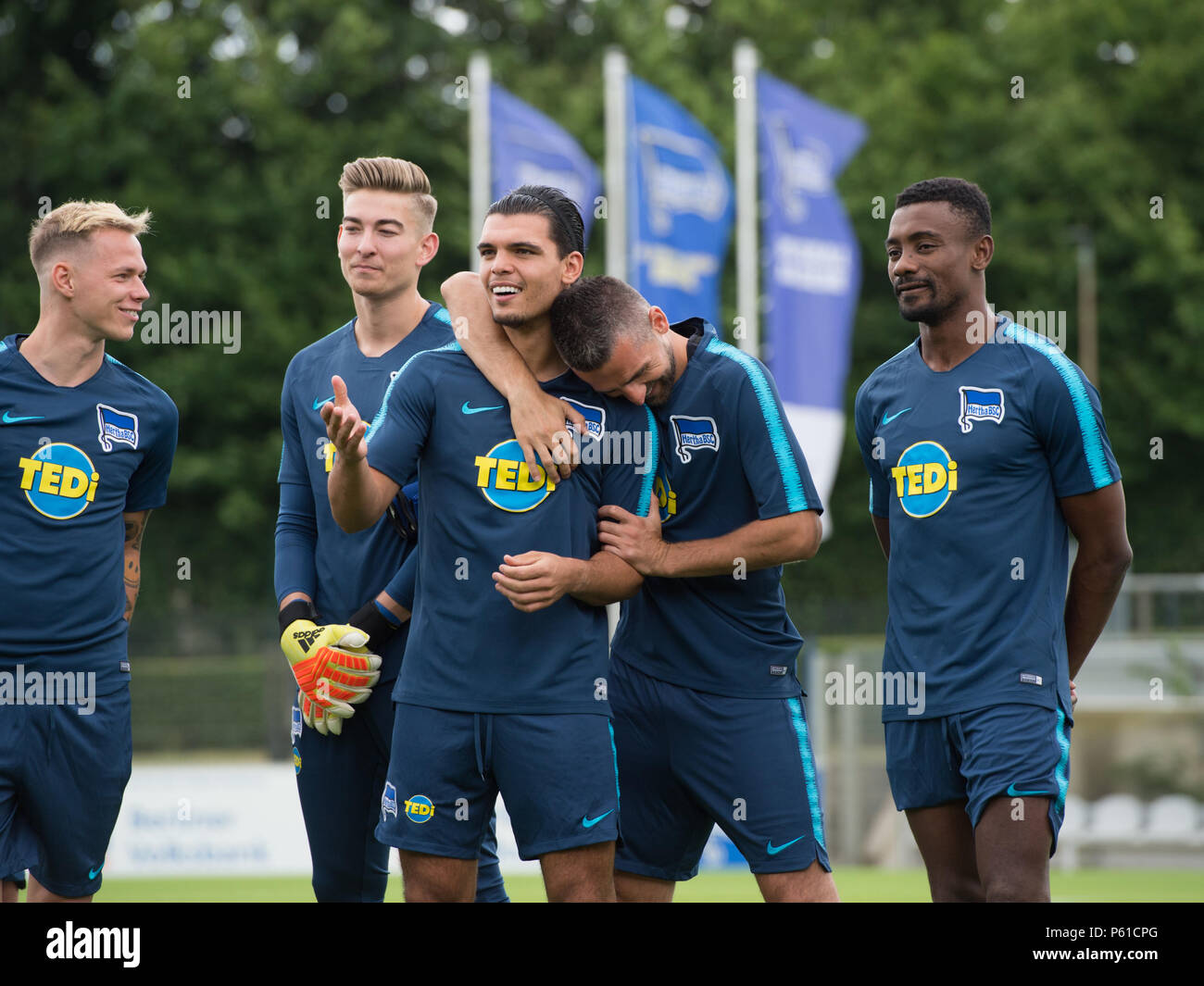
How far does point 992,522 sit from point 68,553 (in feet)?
10.4

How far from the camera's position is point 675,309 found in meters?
15.4

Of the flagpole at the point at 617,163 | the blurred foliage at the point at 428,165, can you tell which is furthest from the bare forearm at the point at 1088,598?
the blurred foliage at the point at 428,165

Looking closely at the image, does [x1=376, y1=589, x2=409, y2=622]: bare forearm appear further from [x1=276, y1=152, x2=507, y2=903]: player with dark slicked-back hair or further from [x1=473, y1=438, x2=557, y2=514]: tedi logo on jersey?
[x1=473, y1=438, x2=557, y2=514]: tedi logo on jersey

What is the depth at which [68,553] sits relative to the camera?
18.2 ft

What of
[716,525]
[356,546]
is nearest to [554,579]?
[716,525]

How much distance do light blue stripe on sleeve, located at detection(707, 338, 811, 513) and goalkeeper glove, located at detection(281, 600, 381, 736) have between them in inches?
59.2

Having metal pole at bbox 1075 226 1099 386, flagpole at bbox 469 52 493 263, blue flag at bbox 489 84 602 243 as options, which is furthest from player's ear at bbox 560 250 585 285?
metal pole at bbox 1075 226 1099 386

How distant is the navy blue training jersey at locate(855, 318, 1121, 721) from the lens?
5.24m

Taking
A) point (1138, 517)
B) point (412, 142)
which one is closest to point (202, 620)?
point (412, 142)

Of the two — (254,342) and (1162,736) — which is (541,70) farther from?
(1162,736)

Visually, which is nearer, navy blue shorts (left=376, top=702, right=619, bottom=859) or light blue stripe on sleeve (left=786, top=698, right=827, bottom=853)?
navy blue shorts (left=376, top=702, right=619, bottom=859)

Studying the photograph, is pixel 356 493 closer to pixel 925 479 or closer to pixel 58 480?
pixel 58 480
